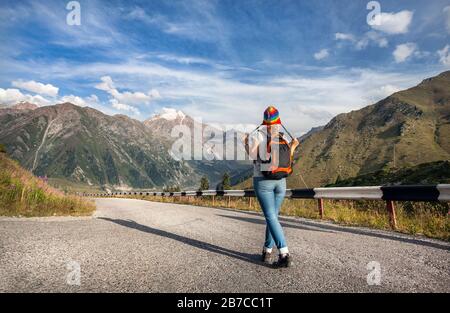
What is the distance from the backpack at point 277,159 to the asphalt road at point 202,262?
1331 mm

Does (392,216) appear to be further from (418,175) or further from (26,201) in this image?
(418,175)

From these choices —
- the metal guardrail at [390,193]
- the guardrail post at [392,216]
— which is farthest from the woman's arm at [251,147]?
the guardrail post at [392,216]

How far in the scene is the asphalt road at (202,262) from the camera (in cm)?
378

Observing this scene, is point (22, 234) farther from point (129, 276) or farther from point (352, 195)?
point (352, 195)

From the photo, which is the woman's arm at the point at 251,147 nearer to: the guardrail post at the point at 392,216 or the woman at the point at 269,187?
the woman at the point at 269,187

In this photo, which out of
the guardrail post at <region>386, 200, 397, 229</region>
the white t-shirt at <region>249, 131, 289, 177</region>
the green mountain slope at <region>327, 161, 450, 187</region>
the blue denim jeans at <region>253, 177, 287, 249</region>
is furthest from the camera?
the green mountain slope at <region>327, 161, 450, 187</region>

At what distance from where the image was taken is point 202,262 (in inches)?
194

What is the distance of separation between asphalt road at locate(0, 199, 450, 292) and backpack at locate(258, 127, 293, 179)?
1331 mm

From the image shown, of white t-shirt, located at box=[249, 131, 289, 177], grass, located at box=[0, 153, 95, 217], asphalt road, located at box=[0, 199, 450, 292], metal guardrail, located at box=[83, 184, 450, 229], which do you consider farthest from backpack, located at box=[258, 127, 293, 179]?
grass, located at box=[0, 153, 95, 217]

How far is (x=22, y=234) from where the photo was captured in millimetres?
6387

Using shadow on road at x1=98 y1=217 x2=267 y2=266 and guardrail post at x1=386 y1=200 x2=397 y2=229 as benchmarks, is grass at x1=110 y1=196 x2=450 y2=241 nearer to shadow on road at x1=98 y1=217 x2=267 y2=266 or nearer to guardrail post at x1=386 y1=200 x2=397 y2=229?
guardrail post at x1=386 y1=200 x2=397 y2=229

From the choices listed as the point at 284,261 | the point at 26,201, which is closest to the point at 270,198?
the point at 284,261

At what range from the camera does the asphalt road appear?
12.4ft
